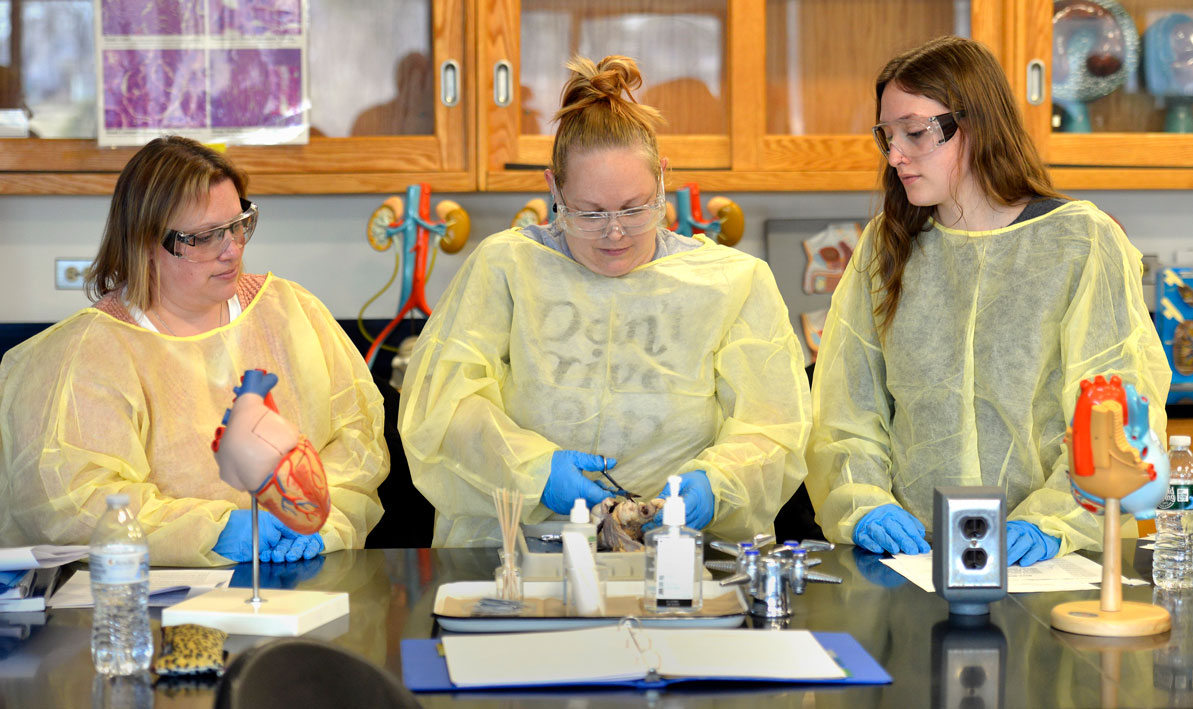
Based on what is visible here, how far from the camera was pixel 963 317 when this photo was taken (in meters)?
1.86

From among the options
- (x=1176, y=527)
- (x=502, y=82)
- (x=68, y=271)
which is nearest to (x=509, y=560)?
(x=1176, y=527)

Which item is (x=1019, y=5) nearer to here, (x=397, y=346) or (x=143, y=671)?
(x=397, y=346)

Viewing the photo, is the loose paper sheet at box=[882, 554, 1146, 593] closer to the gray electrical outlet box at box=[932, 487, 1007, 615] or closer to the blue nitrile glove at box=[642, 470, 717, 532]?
the gray electrical outlet box at box=[932, 487, 1007, 615]

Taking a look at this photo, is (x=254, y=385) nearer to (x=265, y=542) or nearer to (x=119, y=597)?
(x=119, y=597)

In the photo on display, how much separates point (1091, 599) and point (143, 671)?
3.45ft

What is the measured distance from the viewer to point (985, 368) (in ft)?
6.02

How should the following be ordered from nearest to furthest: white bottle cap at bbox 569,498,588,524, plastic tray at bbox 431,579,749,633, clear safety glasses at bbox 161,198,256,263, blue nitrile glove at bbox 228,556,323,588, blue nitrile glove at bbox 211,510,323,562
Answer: plastic tray at bbox 431,579,749,633
white bottle cap at bbox 569,498,588,524
blue nitrile glove at bbox 228,556,323,588
blue nitrile glove at bbox 211,510,323,562
clear safety glasses at bbox 161,198,256,263

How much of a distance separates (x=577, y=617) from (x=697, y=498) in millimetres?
453

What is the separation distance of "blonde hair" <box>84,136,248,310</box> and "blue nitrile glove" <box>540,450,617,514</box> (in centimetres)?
75

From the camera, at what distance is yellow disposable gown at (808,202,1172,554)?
5.74ft

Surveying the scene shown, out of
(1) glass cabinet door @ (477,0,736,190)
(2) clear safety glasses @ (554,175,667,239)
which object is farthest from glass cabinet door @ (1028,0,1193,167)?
(2) clear safety glasses @ (554,175,667,239)

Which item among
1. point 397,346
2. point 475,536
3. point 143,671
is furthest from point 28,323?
point 143,671

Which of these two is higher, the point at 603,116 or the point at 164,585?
the point at 603,116

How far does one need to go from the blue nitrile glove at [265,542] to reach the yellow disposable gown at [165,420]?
21 mm
